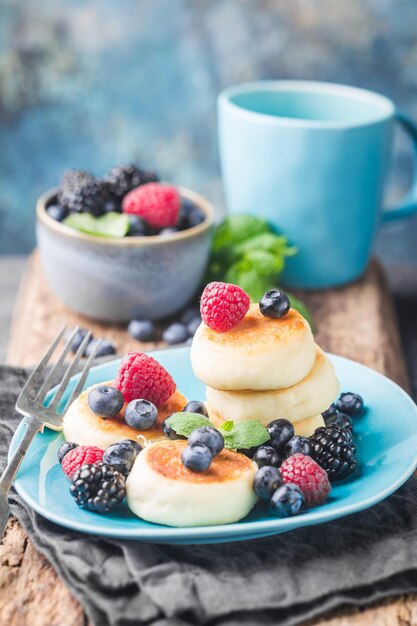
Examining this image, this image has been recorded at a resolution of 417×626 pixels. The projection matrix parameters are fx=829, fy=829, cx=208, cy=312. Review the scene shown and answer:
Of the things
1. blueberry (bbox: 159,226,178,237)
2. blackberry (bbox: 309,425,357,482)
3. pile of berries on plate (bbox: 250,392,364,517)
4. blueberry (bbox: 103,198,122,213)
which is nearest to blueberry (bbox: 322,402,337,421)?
pile of berries on plate (bbox: 250,392,364,517)

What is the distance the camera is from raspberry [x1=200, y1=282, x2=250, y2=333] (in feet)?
4.54

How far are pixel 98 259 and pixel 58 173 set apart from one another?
1.32 metres

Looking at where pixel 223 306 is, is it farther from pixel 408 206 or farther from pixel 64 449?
pixel 408 206

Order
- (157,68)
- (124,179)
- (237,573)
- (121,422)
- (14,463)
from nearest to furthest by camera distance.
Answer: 1. (237,573)
2. (14,463)
3. (121,422)
4. (124,179)
5. (157,68)

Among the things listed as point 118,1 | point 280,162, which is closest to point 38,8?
point 118,1

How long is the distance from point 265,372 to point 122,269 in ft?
2.67

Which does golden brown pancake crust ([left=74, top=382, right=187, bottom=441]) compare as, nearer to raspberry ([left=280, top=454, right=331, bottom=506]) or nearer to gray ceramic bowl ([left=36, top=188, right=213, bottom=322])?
raspberry ([left=280, top=454, right=331, bottom=506])

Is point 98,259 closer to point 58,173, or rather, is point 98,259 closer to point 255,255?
point 255,255

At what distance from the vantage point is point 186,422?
4.50ft

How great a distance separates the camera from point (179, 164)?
3.30 meters

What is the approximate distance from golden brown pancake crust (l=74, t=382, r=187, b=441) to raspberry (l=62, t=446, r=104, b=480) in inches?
2.9

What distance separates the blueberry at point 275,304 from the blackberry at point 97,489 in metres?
0.39

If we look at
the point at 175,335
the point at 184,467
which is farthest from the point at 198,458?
the point at 175,335

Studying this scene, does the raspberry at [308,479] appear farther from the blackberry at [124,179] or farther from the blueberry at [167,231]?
the blackberry at [124,179]
